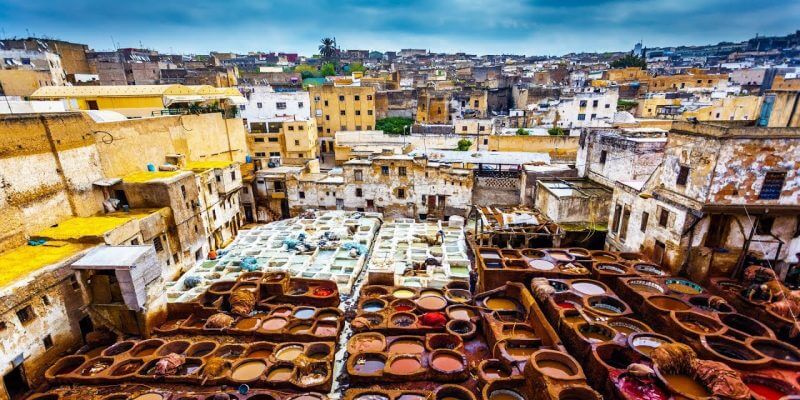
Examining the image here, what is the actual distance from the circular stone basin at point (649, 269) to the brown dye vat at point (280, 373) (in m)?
15.4

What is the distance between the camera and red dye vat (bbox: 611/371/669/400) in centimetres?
1091

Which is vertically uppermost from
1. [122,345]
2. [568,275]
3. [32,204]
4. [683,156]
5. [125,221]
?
[683,156]

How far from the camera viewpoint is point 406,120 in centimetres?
5422

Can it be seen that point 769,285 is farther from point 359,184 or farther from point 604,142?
point 359,184

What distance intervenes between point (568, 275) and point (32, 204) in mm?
24618

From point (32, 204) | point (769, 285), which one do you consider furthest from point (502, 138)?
point (32, 204)

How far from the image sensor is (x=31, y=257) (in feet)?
53.1

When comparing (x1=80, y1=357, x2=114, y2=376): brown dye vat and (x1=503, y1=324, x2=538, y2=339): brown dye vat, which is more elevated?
(x1=503, y1=324, x2=538, y2=339): brown dye vat

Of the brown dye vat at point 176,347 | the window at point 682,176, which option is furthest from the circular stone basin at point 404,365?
the window at point 682,176

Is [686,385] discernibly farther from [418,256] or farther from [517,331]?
Answer: [418,256]

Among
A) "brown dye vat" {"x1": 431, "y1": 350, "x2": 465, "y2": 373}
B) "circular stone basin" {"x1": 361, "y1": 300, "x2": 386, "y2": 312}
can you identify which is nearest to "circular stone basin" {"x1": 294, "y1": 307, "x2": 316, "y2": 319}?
"circular stone basin" {"x1": 361, "y1": 300, "x2": 386, "y2": 312}

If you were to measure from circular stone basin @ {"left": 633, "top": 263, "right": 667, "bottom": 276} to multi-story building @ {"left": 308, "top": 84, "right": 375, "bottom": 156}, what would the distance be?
124 feet

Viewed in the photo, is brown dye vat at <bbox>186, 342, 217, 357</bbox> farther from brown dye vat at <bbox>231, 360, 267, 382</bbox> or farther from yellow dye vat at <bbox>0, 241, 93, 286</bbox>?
yellow dye vat at <bbox>0, 241, 93, 286</bbox>

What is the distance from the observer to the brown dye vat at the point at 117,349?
15.9m
